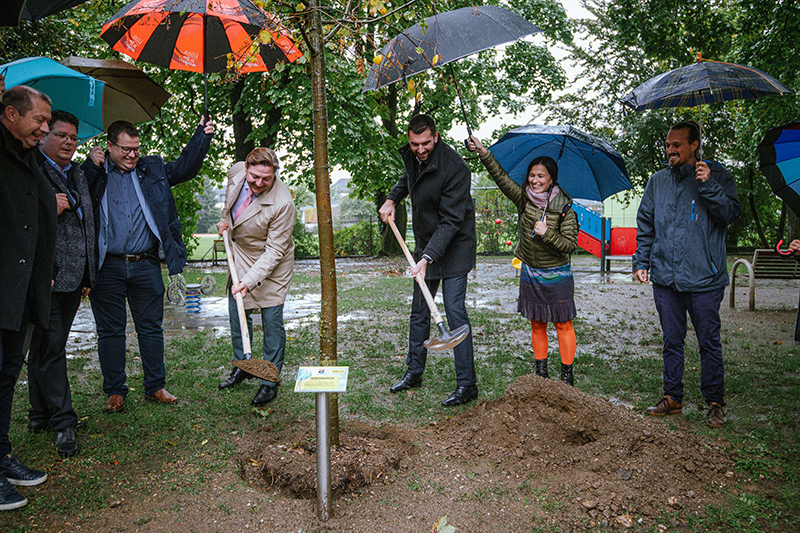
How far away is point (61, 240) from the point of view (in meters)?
3.77

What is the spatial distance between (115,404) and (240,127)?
1036 cm

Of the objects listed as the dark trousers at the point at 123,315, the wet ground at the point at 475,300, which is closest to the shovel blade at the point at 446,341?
the dark trousers at the point at 123,315

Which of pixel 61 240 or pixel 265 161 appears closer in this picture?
pixel 61 240

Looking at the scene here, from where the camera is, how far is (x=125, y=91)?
194 inches

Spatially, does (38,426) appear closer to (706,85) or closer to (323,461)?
(323,461)

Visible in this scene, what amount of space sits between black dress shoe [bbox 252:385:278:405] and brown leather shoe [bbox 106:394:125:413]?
971 millimetres

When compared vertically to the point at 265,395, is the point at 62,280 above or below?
above

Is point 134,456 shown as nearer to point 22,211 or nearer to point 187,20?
point 22,211

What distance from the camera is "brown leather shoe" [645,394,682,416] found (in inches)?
163

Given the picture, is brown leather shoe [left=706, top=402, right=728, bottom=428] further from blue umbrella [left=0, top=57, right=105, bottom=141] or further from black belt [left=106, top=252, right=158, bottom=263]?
blue umbrella [left=0, top=57, right=105, bottom=141]

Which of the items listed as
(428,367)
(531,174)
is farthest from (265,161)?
(428,367)

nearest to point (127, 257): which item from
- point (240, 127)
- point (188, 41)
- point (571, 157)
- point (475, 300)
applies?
point (188, 41)

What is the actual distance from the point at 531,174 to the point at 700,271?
143 cm

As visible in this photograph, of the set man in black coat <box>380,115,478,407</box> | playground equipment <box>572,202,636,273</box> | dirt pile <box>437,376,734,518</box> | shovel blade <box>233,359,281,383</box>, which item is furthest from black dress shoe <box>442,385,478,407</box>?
playground equipment <box>572,202,636,273</box>
